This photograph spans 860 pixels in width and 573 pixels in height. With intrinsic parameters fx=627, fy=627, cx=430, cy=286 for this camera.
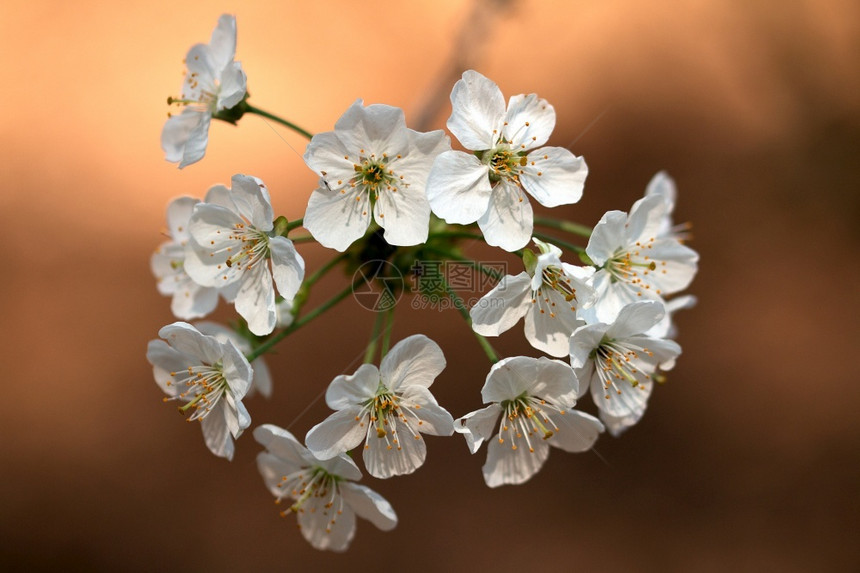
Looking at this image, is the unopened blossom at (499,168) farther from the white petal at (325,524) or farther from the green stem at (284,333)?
the white petal at (325,524)

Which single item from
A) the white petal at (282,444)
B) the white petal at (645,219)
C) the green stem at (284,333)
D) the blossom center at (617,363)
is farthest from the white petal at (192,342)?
the white petal at (645,219)

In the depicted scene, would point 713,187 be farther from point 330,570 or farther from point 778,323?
point 330,570

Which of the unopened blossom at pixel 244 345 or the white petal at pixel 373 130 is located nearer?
the white petal at pixel 373 130

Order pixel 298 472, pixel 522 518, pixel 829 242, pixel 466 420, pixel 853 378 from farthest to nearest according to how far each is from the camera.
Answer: pixel 829 242 < pixel 853 378 < pixel 522 518 < pixel 298 472 < pixel 466 420

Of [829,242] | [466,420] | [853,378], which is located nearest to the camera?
[466,420]

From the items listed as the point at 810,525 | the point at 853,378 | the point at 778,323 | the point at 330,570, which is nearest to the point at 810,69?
the point at 778,323

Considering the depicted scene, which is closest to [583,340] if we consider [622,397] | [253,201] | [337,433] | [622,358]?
[622,358]

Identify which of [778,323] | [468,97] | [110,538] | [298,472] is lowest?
[110,538]
